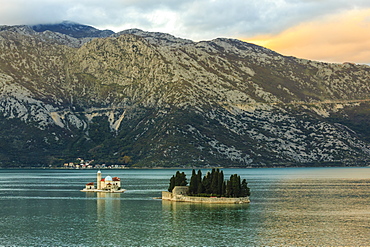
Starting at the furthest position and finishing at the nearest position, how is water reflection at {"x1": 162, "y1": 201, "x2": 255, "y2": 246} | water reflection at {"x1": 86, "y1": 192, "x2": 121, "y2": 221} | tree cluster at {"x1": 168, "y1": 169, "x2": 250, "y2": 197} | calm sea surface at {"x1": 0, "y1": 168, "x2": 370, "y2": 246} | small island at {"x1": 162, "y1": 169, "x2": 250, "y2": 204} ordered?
small island at {"x1": 162, "y1": 169, "x2": 250, "y2": 204}, tree cluster at {"x1": 168, "y1": 169, "x2": 250, "y2": 197}, water reflection at {"x1": 86, "y1": 192, "x2": 121, "y2": 221}, water reflection at {"x1": 162, "y1": 201, "x2": 255, "y2": 246}, calm sea surface at {"x1": 0, "y1": 168, "x2": 370, "y2": 246}

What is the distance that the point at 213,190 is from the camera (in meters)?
153

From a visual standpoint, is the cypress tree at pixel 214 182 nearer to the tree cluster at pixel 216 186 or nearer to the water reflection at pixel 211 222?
the tree cluster at pixel 216 186

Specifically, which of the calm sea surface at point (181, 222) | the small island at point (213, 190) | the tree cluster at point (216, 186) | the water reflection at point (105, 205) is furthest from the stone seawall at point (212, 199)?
the water reflection at point (105, 205)

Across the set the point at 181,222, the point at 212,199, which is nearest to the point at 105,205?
the point at 212,199

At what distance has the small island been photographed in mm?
149000

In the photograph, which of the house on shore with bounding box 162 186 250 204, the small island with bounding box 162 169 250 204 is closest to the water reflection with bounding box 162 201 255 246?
the house on shore with bounding box 162 186 250 204

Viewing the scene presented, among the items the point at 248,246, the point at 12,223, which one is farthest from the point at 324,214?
the point at 12,223

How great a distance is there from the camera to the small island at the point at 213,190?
149000 millimetres

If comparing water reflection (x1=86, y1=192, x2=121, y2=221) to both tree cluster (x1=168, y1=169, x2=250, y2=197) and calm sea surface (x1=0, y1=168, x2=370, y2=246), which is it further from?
tree cluster (x1=168, y1=169, x2=250, y2=197)

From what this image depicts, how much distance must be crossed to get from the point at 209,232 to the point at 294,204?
53633mm

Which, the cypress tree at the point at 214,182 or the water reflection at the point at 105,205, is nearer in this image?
the water reflection at the point at 105,205

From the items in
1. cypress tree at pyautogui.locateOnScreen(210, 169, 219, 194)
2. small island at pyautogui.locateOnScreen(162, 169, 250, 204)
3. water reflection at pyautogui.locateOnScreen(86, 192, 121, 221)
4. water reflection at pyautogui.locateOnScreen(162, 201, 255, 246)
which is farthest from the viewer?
small island at pyautogui.locateOnScreen(162, 169, 250, 204)

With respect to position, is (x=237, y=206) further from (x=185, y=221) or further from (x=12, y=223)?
(x=12, y=223)

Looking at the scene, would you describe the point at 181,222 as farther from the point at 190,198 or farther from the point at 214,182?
the point at 190,198
